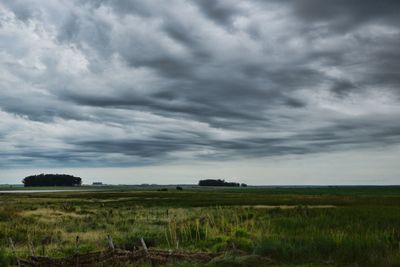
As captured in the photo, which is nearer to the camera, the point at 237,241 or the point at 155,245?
the point at 237,241

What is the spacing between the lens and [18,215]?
4056 cm

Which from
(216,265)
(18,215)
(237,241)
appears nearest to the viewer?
(216,265)

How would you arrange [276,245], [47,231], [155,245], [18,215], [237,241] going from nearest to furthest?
1. [276,245]
2. [237,241]
3. [155,245]
4. [47,231]
5. [18,215]

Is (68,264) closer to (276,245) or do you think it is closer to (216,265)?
(216,265)

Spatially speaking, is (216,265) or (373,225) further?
(373,225)

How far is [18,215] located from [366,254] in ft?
111

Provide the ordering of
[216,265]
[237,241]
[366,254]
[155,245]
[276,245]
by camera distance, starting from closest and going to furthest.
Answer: [216,265], [366,254], [276,245], [237,241], [155,245]

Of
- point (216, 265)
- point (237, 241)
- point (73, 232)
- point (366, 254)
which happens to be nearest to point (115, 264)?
point (216, 265)

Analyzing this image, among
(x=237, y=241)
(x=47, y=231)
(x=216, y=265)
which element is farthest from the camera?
(x=47, y=231)

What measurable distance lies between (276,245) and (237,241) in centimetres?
255

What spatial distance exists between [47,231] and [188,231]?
34.6 ft

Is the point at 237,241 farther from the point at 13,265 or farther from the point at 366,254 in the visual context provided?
the point at 13,265

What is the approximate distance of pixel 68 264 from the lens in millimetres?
15328

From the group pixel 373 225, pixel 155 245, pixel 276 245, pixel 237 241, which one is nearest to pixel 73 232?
pixel 155 245
